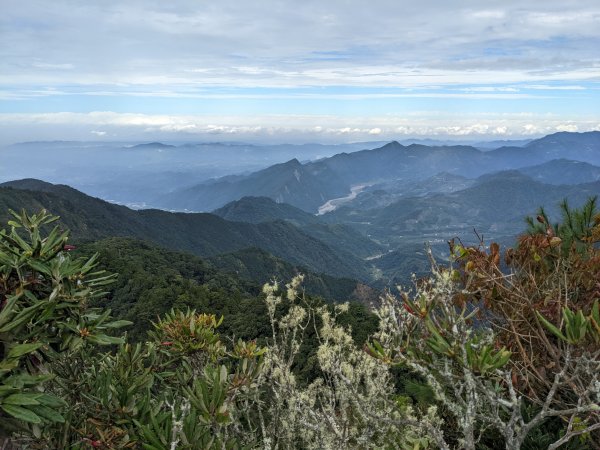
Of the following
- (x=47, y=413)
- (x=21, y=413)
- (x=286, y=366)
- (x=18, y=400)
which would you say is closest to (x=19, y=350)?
(x=18, y=400)

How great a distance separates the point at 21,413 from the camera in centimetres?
400

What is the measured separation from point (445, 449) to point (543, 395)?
3.26 m

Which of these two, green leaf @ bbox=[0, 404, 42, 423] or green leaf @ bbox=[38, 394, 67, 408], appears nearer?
green leaf @ bbox=[0, 404, 42, 423]

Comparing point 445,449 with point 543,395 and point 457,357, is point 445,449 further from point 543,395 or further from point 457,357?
point 543,395

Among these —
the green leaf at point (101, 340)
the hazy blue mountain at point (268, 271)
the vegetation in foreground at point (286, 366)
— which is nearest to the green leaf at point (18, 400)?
the vegetation in foreground at point (286, 366)

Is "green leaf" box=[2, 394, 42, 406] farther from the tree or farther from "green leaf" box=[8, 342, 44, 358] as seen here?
"green leaf" box=[8, 342, 44, 358]

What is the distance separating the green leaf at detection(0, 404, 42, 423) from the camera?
13.0ft

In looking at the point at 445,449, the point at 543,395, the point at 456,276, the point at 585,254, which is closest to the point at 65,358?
the point at 445,449

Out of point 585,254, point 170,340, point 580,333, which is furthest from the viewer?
point 585,254

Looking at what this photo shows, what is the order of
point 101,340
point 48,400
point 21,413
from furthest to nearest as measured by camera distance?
point 101,340
point 48,400
point 21,413

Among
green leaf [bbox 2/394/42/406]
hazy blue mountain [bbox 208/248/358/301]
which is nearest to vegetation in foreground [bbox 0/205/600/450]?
green leaf [bbox 2/394/42/406]

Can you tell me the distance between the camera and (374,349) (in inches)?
205

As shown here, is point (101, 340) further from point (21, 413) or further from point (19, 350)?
point (21, 413)

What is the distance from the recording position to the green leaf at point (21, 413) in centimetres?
397
